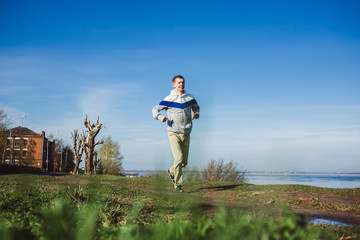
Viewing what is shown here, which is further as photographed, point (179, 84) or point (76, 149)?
point (76, 149)

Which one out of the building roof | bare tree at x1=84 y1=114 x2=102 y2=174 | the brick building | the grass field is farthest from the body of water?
the building roof

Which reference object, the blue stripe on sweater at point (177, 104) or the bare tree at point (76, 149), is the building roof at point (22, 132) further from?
the blue stripe on sweater at point (177, 104)

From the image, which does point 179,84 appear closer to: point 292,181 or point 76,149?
point 292,181

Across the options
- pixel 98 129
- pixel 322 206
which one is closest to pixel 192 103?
pixel 322 206

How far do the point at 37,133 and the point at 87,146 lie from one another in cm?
6469

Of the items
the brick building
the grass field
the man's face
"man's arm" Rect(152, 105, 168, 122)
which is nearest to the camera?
the grass field

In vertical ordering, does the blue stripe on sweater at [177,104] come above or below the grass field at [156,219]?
above

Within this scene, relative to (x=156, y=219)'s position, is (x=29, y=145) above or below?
above

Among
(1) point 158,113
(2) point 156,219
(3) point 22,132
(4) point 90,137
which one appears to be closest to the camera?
(2) point 156,219

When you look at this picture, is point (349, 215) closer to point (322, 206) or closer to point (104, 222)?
point (322, 206)

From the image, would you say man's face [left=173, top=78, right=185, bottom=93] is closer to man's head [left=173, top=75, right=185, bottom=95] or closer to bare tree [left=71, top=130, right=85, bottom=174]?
man's head [left=173, top=75, right=185, bottom=95]

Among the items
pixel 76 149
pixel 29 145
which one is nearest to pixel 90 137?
pixel 76 149

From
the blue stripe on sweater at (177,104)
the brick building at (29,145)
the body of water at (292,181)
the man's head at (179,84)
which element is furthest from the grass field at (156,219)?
the brick building at (29,145)

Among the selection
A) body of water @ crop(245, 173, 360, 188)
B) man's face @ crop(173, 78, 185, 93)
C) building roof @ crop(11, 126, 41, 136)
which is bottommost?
body of water @ crop(245, 173, 360, 188)
